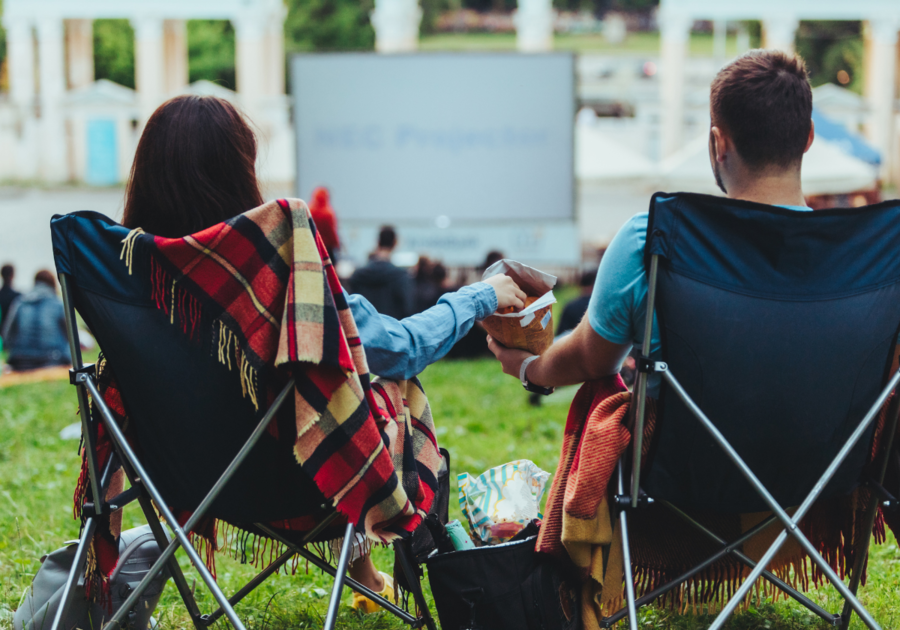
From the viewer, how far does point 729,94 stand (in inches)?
73.9

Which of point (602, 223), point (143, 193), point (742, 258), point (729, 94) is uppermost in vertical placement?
point (729, 94)

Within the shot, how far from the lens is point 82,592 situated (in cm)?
217

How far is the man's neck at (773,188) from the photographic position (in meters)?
1.92

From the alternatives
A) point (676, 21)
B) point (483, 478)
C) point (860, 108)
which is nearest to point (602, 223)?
point (676, 21)

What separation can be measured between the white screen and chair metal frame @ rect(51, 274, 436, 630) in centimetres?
1024

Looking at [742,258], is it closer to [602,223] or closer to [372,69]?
[372,69]

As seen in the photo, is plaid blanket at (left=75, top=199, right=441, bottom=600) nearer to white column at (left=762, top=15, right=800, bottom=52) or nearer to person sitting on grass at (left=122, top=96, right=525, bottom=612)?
person sitting on grass at (left=122, top=96, right=525, bottom=612)

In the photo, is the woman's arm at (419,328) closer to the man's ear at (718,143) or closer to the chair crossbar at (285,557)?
the chair crossbar at (285,557)

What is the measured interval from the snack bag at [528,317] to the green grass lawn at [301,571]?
2.60 feet

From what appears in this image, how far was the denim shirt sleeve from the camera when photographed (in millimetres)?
1992

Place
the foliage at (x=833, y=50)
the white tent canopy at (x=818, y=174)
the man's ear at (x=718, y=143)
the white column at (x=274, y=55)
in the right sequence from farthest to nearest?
the foliage at (x=833, y=50) < the white column at (x=274, y=55) < the white tent canopy at (x=818, y=174) < the man's ear at (x=718, y=143)

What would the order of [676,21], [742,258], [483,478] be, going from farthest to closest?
[676,21] < [483,478] < [742,258]

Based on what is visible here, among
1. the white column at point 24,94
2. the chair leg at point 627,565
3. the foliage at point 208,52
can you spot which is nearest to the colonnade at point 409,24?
the white column at point 24,94

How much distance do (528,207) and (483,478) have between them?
33.9ft
